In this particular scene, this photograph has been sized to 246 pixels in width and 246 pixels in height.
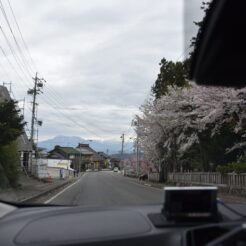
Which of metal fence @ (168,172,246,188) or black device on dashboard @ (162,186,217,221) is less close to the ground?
metal fence @ (168,172,246,188)

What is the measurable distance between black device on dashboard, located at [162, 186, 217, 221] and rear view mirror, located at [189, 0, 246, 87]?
54cm

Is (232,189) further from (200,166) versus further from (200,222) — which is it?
(200,222)

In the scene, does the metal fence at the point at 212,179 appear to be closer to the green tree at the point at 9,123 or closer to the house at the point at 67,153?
the green tree at the point at 9,123

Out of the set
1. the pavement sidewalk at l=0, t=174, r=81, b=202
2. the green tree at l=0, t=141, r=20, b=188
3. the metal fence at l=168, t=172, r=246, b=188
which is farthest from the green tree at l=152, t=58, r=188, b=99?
the green tree at l=0, t=141, r=20, b=188

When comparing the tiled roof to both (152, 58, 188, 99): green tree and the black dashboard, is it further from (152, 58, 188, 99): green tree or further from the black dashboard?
the black dashboard

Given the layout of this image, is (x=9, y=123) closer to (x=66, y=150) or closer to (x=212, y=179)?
(x=212, y=179)

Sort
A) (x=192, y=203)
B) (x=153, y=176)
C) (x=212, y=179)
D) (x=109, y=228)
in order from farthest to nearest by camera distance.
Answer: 1. (x=153, y=176)
2. (x=212, y=179)
3. (x=192, y=203)
4. (x=109, y=228)

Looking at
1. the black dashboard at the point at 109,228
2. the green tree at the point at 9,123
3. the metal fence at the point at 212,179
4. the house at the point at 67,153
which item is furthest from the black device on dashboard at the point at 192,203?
the house at the point at 67,153

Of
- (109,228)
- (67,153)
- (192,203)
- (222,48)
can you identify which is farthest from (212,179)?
(67,153)

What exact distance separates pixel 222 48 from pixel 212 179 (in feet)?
144

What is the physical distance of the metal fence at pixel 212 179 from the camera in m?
38.5

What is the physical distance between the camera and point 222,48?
270 centimetres

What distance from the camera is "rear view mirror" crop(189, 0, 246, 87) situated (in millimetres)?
2566

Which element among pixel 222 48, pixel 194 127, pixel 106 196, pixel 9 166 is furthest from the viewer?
pixel 194 127
